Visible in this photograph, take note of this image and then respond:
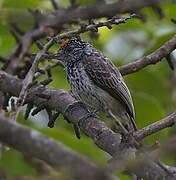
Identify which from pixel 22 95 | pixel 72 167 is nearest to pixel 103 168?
pixel 72 167

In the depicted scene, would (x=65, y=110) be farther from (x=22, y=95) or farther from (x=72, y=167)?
(x=72, y=167)

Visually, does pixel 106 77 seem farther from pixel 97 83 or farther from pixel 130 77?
pixel 130 77

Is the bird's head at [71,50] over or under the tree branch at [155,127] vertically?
under

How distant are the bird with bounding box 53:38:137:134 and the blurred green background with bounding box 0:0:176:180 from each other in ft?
0.39

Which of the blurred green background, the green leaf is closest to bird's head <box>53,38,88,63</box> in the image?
the blurred green background

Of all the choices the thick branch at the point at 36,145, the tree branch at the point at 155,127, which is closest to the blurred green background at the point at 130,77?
the tree branch at the point at 155,127

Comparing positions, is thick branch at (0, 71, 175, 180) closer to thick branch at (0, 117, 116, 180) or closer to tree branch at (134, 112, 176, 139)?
tree branch at (134, 112, 176, 139)

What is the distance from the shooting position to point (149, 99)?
190 inches

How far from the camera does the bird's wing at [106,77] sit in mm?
5547

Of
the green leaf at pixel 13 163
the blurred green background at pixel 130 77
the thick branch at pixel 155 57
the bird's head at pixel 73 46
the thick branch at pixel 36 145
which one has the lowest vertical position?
the bird's head at pixel 73 46

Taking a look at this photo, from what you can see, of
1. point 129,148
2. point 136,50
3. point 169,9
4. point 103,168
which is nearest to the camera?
point 103,168

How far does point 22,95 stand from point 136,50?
10.6ft

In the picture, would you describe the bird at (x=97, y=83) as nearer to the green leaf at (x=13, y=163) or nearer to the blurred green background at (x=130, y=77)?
the blurred green background at (x=130, y=77)

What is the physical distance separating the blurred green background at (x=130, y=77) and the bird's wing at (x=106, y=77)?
96mm
